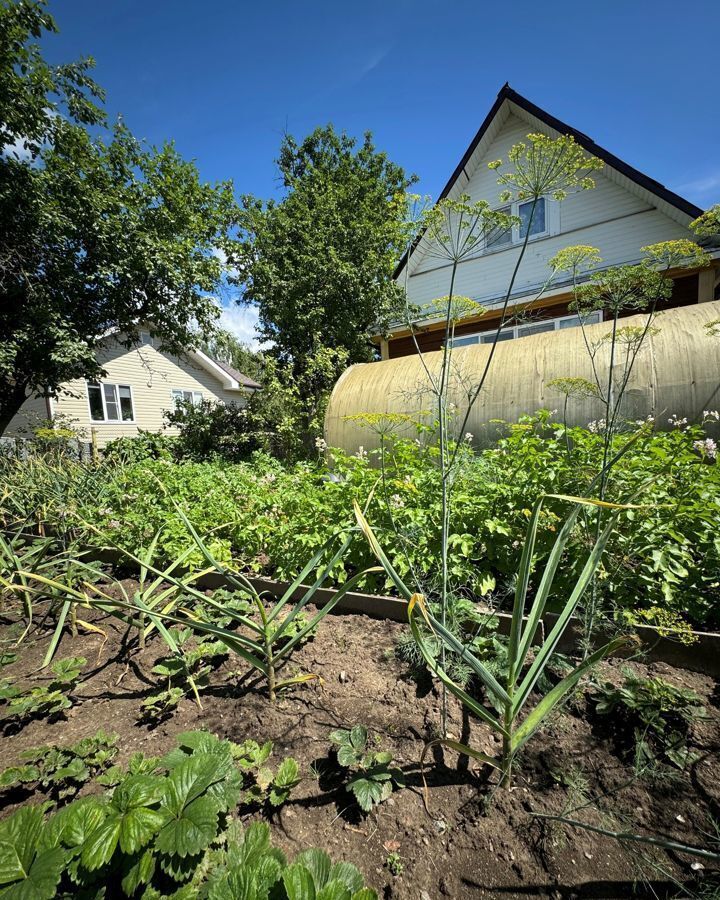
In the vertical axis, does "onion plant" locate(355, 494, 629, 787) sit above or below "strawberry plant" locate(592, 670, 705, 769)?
above

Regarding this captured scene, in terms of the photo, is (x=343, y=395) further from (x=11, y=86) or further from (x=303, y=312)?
(x=11, y=86)

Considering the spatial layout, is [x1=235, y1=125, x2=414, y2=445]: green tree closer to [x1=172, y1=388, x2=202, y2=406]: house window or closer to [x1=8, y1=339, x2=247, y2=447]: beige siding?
[x1=8, y1=339, x2=247, y2=447]: beige siding

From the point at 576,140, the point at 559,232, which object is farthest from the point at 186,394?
the point at 576,140

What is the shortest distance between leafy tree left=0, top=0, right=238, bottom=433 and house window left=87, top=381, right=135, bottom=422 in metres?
7.02

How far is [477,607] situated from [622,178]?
398 inches

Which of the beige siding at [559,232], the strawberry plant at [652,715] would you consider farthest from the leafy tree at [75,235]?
the strawberry plant at [652,715]

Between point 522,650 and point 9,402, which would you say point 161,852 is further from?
point 9,402

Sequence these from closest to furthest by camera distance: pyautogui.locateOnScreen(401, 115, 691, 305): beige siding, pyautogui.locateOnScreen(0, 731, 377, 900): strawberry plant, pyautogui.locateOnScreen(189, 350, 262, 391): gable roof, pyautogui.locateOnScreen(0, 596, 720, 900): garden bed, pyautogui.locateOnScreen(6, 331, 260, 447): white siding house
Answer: pyautogui.locateOnScreen(0, 731, 377, 900): strawberry plant < pyautogui.locateOnScreen(0, 596, 720, 900): garden bed < pyautogui.locateOnScreen(401, 115, 691, 305): beige siding < pyautogui.locateOnScreen(6, 331, 260, 447): white siding house < pyautogui.locateOnScreen(189, 350, 262, 391): gable roof

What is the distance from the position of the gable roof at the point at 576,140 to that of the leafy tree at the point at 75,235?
619 centimetres

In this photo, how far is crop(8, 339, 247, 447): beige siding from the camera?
15.7 metres

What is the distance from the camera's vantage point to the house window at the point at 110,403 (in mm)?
16391

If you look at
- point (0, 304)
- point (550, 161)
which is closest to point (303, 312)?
point (0, 304)

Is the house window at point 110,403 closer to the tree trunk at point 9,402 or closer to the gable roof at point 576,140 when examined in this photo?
the tree trunk at point 9,402

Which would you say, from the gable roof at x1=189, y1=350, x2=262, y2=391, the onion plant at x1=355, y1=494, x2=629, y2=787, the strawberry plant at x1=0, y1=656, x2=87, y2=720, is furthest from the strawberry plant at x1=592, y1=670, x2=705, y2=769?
the gable roof at x1=189, y1=350, x2=262, y2=391
